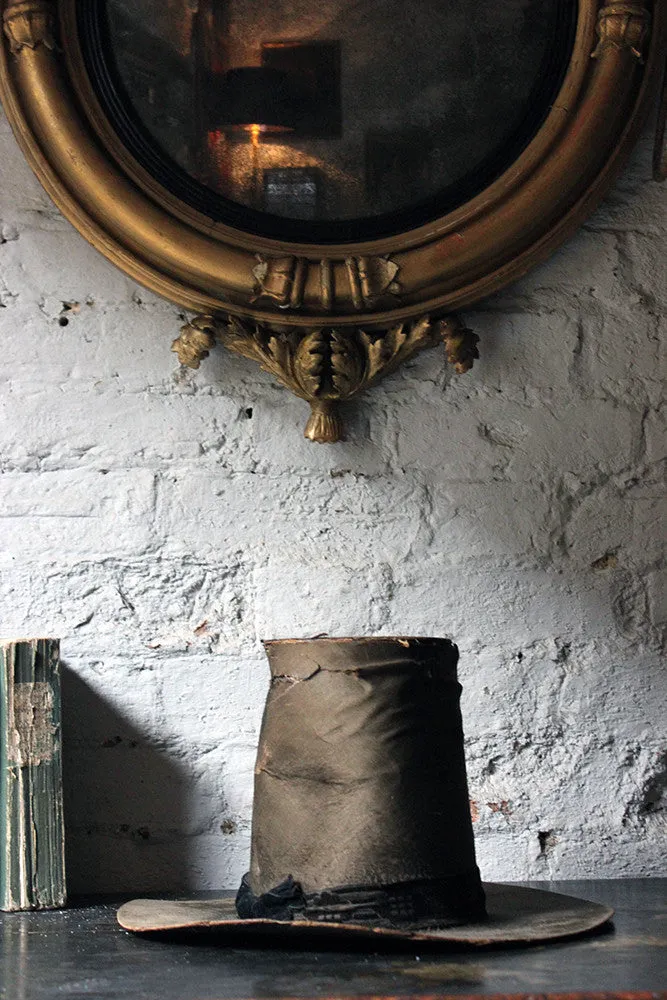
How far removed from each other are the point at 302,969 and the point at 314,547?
0.69m

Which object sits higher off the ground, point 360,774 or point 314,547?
point 314,547

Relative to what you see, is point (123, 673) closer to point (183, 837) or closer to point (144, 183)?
point (183, 837)

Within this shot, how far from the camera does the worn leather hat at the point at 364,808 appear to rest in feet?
4.02

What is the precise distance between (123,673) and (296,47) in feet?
2.95

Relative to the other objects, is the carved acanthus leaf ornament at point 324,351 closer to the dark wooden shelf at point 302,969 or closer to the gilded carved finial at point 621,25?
the gilded carved finial at point 621,25

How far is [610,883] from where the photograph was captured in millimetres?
1654

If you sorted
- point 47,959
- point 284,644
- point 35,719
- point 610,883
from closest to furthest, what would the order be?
point 47,959 → point 284,644 → point 35,719 → point 610,883

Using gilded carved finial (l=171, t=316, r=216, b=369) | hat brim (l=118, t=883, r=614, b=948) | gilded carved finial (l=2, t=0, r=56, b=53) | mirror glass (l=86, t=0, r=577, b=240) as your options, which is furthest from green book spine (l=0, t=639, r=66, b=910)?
gilded carved finial (l=2, t=0, r=56, b=53)

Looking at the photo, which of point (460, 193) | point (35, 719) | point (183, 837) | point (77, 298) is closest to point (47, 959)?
point (35, 719)

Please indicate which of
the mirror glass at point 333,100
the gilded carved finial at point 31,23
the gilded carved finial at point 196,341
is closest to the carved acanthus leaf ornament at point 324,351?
the gilded carved finial at point 196,341

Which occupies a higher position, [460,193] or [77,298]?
[460,193]

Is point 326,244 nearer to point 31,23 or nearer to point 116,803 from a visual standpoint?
point 31,23

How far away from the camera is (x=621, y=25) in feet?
5.63

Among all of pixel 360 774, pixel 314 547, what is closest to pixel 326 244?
pixel 314 547
